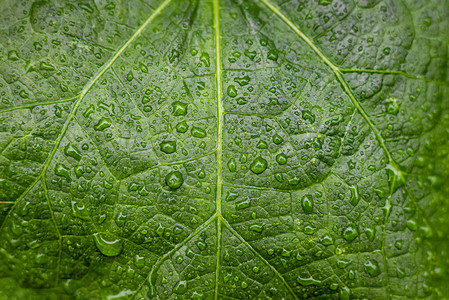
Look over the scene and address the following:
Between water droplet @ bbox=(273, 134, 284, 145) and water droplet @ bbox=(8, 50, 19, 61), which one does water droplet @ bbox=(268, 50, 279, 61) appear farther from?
water droplet @ bbox=(8, 50, 19, 61)

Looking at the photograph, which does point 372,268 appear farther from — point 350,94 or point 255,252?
point 350,94

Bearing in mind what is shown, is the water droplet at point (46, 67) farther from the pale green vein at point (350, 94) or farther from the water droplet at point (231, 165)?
the pale green vein at point (350, 94)

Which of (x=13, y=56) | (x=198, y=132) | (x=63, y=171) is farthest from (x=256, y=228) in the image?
(x=13, y=56)

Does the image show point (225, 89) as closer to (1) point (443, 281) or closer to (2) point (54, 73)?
(2) point (54, 73)

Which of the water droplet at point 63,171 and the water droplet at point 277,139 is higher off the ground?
the water droplet at point 277,139

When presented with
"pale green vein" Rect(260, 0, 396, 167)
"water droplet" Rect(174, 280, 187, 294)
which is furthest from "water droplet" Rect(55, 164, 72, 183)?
"pale green vein" Rect(260, 0, 396, 167)

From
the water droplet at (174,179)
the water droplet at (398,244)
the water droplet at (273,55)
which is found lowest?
the water droplet at (398,244)

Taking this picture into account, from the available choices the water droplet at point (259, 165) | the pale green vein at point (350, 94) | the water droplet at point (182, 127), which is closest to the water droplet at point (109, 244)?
the water droplet at point (182, 127)
